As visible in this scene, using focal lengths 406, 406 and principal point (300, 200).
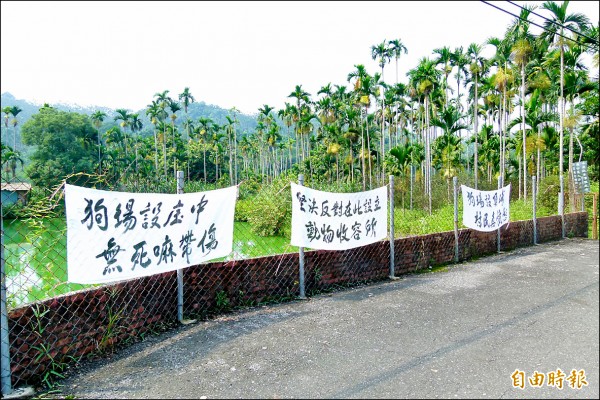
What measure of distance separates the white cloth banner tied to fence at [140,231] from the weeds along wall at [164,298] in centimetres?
27

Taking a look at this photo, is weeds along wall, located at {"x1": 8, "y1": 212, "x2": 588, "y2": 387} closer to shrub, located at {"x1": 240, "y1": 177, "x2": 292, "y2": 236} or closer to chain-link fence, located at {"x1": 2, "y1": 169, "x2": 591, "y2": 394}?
chain-link fence, located at {"x1": 2, "y1": 169, "x2": 591, "y2": 394}

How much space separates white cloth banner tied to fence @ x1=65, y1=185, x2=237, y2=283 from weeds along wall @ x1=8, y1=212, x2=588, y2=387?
0.27m

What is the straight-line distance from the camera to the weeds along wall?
3.18m

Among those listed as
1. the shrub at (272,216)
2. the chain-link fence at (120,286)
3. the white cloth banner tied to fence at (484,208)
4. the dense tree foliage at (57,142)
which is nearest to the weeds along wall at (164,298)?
the chain-link fence at (120,286)

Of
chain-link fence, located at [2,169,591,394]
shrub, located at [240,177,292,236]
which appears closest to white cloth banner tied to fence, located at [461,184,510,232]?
chain-link fence, located at [2,169,591,394]

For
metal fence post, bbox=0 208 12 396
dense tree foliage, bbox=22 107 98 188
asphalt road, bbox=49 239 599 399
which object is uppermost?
dense tree foliage, bbox=22 107 98 188

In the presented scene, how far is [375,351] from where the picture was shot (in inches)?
145

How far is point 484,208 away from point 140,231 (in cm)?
715

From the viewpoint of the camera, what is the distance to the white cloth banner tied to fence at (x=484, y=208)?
8125 millimetres

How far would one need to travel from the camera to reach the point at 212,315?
4645 millimetres

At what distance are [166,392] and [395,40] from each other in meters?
39.0

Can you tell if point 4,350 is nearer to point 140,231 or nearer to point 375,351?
point 140,231

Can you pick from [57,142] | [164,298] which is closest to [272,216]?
[164,298]

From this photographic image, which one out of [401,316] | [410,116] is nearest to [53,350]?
[401,316]
